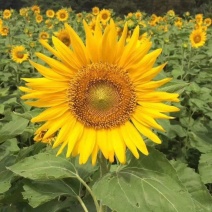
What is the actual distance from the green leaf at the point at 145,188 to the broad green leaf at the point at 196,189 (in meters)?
0.29

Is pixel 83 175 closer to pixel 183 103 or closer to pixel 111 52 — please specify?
pixel 111 52

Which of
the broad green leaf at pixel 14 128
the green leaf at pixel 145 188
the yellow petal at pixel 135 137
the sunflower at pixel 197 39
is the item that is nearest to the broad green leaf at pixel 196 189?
the green leaf at pixel 145 188

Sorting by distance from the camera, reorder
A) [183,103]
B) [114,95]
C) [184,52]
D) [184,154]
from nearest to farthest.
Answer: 1. [114,95]
2. [184,154]
3. [183,103]
4. [184,52]

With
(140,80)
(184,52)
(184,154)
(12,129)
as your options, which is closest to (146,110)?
(140,80)

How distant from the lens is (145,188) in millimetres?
1585

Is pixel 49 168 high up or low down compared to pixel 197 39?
up


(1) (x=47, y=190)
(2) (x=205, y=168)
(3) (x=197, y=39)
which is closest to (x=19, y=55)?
(3) (x=197, y=39)

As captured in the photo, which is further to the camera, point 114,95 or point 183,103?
point 183,103

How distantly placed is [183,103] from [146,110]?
2.50 m

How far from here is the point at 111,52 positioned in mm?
1577

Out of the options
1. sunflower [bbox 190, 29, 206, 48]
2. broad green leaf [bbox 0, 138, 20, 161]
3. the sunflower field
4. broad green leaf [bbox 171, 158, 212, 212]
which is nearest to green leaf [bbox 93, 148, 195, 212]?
the sunflower field

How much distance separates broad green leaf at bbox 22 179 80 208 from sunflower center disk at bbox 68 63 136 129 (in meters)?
0.40

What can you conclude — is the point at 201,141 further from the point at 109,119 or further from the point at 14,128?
the point at 109,119

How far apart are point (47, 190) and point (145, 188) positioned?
54 centimetres
